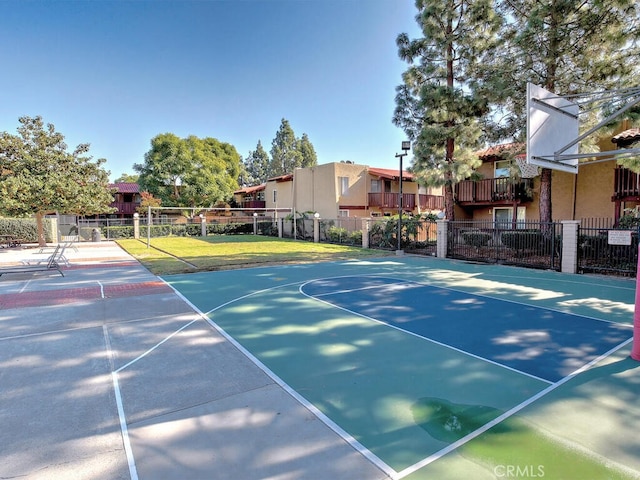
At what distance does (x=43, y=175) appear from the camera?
21.4m

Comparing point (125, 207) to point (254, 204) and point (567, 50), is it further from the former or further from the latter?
point (567, 50)

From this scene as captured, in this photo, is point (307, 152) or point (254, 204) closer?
point (254, 204)

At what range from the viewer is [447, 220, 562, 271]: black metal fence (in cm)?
1348

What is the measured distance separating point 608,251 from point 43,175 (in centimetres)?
2857

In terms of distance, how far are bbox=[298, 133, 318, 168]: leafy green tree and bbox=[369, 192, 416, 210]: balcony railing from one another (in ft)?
97.1

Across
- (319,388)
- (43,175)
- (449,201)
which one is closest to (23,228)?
(43,175)

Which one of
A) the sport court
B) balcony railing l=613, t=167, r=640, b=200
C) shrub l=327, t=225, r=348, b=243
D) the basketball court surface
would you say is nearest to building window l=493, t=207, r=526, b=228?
balcony railing l=613, t=167, r=640, b=200

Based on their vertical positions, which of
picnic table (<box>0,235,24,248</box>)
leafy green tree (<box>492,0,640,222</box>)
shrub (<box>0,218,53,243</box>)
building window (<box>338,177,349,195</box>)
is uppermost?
leafy green tree (<box>492,0,640,222</box>)

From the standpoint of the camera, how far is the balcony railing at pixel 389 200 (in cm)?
3008

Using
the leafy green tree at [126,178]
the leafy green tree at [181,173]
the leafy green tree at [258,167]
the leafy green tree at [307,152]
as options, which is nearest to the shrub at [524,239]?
the leafy green tree at [181,173]

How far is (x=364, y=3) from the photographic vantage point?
15961 mm

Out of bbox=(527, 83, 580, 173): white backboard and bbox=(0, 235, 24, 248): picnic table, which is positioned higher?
bbox=(527, 83, 580, 173): white backboard

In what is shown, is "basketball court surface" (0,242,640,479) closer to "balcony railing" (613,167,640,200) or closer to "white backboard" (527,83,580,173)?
"white backboard" (527,83,580,173)

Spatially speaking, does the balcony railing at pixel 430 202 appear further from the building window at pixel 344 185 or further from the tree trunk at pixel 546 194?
the tree trunk at pixel 546 194
